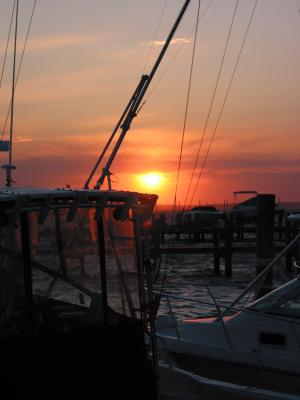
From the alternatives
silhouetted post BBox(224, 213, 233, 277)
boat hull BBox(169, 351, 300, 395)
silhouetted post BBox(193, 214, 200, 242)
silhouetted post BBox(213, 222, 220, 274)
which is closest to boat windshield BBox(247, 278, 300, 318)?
boat hull BBox(169, 351, 300, 395)

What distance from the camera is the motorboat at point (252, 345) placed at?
888cm

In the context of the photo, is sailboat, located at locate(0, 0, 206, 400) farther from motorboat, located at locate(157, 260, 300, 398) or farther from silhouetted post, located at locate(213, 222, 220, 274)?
silhouetted post, located at locate(213, 222, 220, 274)

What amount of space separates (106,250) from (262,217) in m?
10.9

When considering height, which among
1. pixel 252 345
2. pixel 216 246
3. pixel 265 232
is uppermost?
pixel 265 232

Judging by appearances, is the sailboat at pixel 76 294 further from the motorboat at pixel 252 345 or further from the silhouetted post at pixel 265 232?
the silhouetted post at pixel 265 232

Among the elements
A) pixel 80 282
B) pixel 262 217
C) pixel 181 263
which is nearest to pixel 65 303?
pixel 80 282

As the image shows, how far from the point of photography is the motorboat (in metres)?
8.88

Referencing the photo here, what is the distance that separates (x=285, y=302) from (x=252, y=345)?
72 centimetres

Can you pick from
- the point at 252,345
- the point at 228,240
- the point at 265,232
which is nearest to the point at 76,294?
the point at 252,345

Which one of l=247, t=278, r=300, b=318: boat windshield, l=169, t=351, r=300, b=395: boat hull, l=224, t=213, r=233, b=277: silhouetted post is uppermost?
l=224, t=213, r=233, b=277: silhouetted post

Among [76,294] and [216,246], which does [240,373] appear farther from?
[216,246]

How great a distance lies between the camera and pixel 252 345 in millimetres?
9195

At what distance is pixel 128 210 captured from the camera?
6.15 metres

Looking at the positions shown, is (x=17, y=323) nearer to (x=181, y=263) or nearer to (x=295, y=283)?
(x=295, y=283)
